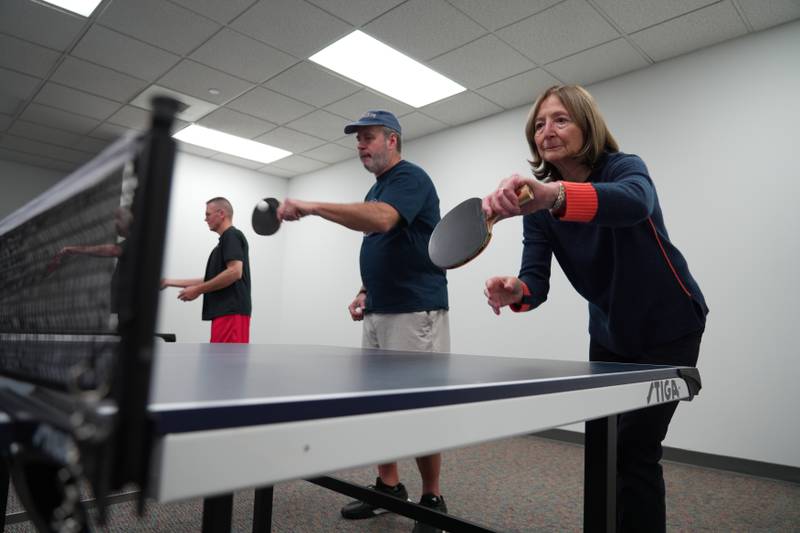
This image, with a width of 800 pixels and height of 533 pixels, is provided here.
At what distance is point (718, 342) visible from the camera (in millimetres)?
3219

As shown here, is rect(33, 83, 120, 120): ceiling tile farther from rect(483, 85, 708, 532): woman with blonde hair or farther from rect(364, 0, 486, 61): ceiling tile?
rect(483, 85, 708, 532): woman with blonde hair

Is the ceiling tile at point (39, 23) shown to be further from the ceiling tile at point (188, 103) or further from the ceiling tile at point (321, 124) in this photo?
the ceiling tile at point (321, 124)

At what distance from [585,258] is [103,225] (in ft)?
3.68

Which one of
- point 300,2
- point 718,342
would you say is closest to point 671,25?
point 718,342

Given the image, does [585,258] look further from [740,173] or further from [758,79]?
[758,79]

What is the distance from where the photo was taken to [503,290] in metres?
1.37

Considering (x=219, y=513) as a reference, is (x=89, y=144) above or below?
above

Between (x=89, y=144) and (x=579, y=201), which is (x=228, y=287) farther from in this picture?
(x=89, y=144)

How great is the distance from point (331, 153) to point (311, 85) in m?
1.70

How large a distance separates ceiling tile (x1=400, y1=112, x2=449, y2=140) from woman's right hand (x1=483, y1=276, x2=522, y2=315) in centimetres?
362

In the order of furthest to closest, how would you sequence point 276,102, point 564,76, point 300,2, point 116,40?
point 276,102, point 564,76, point 116,40, point 300,2

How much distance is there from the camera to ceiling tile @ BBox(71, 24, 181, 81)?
3.59 meters

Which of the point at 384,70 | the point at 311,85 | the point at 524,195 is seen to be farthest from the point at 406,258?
the point at 311,85

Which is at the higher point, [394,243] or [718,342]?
[394,243]
